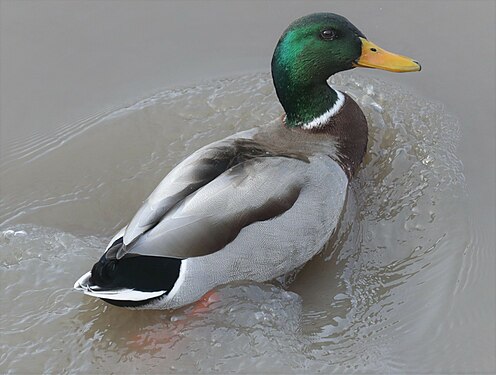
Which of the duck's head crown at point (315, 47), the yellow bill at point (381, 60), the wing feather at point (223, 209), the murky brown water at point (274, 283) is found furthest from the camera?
the yellow bill at point (381, 60)

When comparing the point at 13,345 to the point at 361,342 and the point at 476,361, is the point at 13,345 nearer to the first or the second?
the point at 361,342

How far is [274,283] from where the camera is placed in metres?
4.57

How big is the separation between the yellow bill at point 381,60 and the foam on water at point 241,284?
686 mm

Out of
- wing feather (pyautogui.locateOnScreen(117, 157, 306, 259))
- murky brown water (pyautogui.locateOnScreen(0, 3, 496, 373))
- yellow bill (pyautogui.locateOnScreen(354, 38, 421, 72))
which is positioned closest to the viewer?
wing feather (pyautogui.locateOnScreen(117, 157, 306, 259))

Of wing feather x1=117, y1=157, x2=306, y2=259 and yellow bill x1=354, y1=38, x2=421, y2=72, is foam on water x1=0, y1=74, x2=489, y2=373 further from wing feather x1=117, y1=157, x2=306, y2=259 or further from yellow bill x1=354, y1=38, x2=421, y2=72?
yellow bill x1=354, y1=38, x2=421, y2=72

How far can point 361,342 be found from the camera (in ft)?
14.1

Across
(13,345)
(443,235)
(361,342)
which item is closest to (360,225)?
(443,235)

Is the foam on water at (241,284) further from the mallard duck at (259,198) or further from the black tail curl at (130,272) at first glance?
the black tail curl at (130,272)

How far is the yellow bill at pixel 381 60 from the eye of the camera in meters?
4.95

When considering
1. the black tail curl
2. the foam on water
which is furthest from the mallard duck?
the foam on water

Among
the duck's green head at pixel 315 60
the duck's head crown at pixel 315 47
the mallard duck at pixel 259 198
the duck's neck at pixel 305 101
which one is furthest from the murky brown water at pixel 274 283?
the duck's head crown at pixel 315 47

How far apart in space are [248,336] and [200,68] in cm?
242

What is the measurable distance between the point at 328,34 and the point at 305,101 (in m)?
0.43

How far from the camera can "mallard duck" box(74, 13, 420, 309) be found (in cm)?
414
